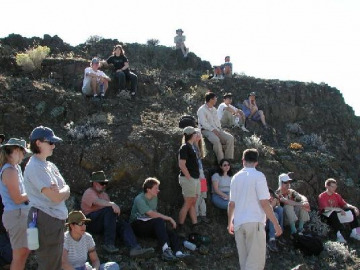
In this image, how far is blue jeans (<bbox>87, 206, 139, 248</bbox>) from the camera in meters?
7.94

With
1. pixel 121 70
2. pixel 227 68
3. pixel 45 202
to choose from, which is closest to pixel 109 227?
pixel 45 202

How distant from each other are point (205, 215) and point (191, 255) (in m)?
1.47

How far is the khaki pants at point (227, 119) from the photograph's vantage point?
13.3 meters

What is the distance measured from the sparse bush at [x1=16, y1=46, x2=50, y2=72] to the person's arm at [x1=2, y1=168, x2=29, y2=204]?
874 cm

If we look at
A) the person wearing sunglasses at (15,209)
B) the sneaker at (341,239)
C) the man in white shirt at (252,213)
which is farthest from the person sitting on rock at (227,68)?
the person wearing sunglasses at (15,209)

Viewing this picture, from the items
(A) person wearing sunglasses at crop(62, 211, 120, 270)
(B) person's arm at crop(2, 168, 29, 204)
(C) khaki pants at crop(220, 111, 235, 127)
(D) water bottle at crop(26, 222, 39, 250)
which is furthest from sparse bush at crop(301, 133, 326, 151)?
(D) water bottle at crop(26, 222, 39, 250)

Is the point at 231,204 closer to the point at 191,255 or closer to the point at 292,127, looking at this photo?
the point at 191,255

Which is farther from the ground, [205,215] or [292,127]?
[292,127]

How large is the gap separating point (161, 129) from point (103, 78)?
2.59 meters

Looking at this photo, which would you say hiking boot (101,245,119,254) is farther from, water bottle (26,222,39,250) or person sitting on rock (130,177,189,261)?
water bottle (26,222,39,250)

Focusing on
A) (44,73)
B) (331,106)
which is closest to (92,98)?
(44,73)

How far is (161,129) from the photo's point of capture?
11.3 m

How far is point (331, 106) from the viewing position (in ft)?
65.2

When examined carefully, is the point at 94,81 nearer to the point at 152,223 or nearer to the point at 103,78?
the point at 103,78
